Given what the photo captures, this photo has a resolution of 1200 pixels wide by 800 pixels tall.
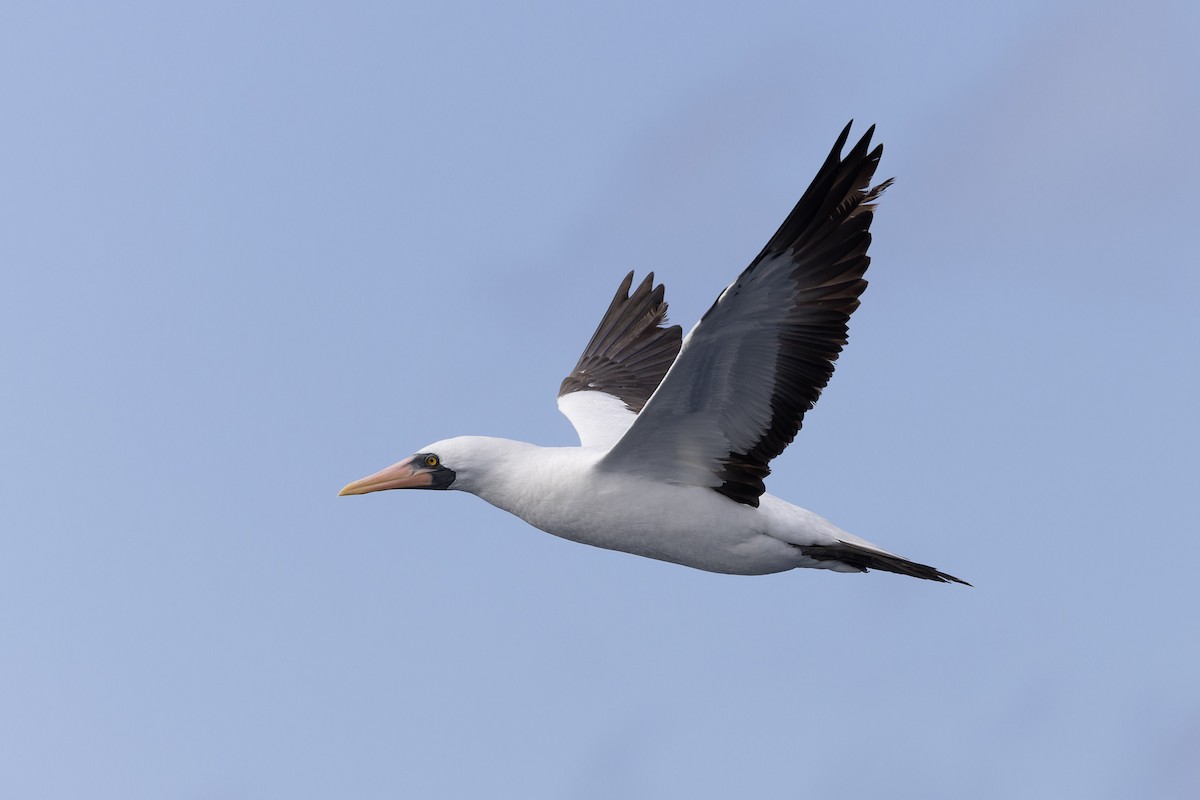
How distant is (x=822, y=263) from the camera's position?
38.8 ft

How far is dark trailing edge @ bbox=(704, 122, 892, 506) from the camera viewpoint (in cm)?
1159

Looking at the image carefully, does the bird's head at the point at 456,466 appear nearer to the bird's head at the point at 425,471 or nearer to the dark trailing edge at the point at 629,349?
the bird's head at the point at 425,471

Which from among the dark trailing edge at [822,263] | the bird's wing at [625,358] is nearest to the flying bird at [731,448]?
the dark trailing edge at [822,263]

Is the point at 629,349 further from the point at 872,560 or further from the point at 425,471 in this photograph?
the point at 872,560

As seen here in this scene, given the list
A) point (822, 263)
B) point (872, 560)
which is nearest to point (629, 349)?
point (872, 560)

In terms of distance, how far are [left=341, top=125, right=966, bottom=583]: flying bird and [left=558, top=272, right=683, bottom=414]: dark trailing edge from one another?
2128 mm

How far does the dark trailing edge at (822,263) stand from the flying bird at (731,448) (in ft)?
0.03

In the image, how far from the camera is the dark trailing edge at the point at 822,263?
1159cm

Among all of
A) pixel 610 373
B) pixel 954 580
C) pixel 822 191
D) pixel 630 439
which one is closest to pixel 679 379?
pixel 630 439

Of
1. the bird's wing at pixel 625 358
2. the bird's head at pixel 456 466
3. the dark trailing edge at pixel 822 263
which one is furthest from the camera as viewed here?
the bird's wing at pixel 625 358

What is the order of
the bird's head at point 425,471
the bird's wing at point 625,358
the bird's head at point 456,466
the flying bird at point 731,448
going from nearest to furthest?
1. the flying bird at point 731,448
2. the bird's head at point 456,466
3. the bird's head at point 425,471
4. the bird's wing at point 625,358

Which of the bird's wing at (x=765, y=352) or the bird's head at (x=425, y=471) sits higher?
the bird's wing at (x=765, y=352)

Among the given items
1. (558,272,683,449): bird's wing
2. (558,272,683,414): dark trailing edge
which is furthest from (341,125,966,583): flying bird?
(558,272,683,414): dark trailing edge

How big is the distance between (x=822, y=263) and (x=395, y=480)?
15.0 ft
